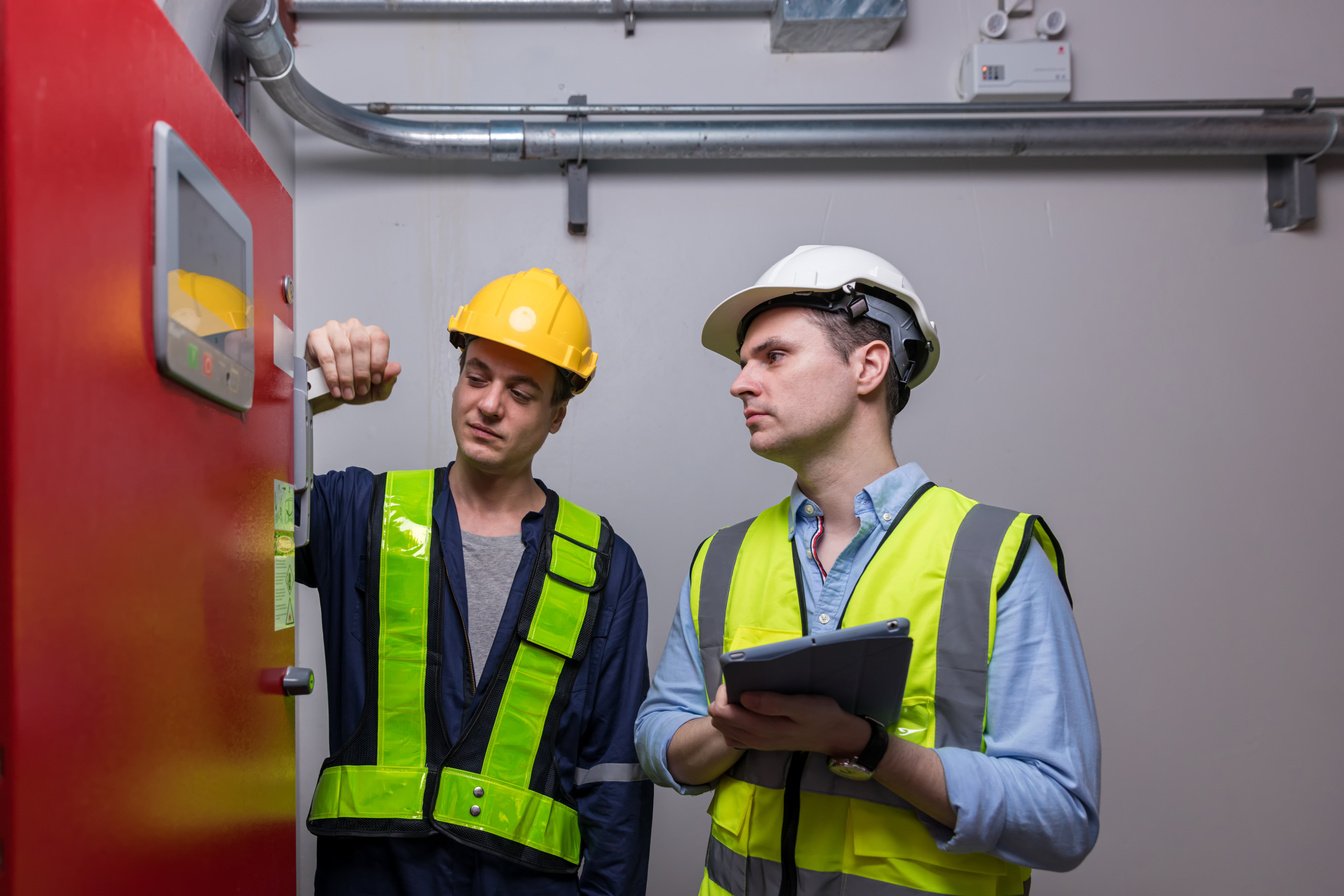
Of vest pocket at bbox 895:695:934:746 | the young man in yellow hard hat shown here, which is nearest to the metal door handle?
the young man in yellow hard hat

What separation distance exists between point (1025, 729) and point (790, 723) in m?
0.33

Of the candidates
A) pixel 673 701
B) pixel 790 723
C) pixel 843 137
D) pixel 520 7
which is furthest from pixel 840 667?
pixel 520 7

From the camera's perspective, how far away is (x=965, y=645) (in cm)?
131

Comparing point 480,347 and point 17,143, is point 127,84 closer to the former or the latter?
point 17,143

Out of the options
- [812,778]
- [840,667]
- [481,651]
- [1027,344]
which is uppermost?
[1027,344]

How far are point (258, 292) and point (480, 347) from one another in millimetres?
688

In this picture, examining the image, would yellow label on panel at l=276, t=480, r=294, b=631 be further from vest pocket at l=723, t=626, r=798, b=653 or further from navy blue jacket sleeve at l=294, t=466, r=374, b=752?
vest pocket at l=723, t=626, r=798, b=653

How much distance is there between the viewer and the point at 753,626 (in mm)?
1473

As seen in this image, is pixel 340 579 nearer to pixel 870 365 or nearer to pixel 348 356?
pixel 348 356

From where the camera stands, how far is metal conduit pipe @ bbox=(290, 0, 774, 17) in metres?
2.62

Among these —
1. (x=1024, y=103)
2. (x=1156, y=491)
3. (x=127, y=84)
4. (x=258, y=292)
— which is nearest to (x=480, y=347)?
(x=258, y=292)

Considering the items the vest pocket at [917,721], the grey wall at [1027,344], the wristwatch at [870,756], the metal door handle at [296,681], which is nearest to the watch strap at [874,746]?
the wristwatch at [870,756]

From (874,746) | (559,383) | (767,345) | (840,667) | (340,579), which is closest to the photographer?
(840,667)

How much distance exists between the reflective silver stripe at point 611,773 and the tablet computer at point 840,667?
0.66 meters
